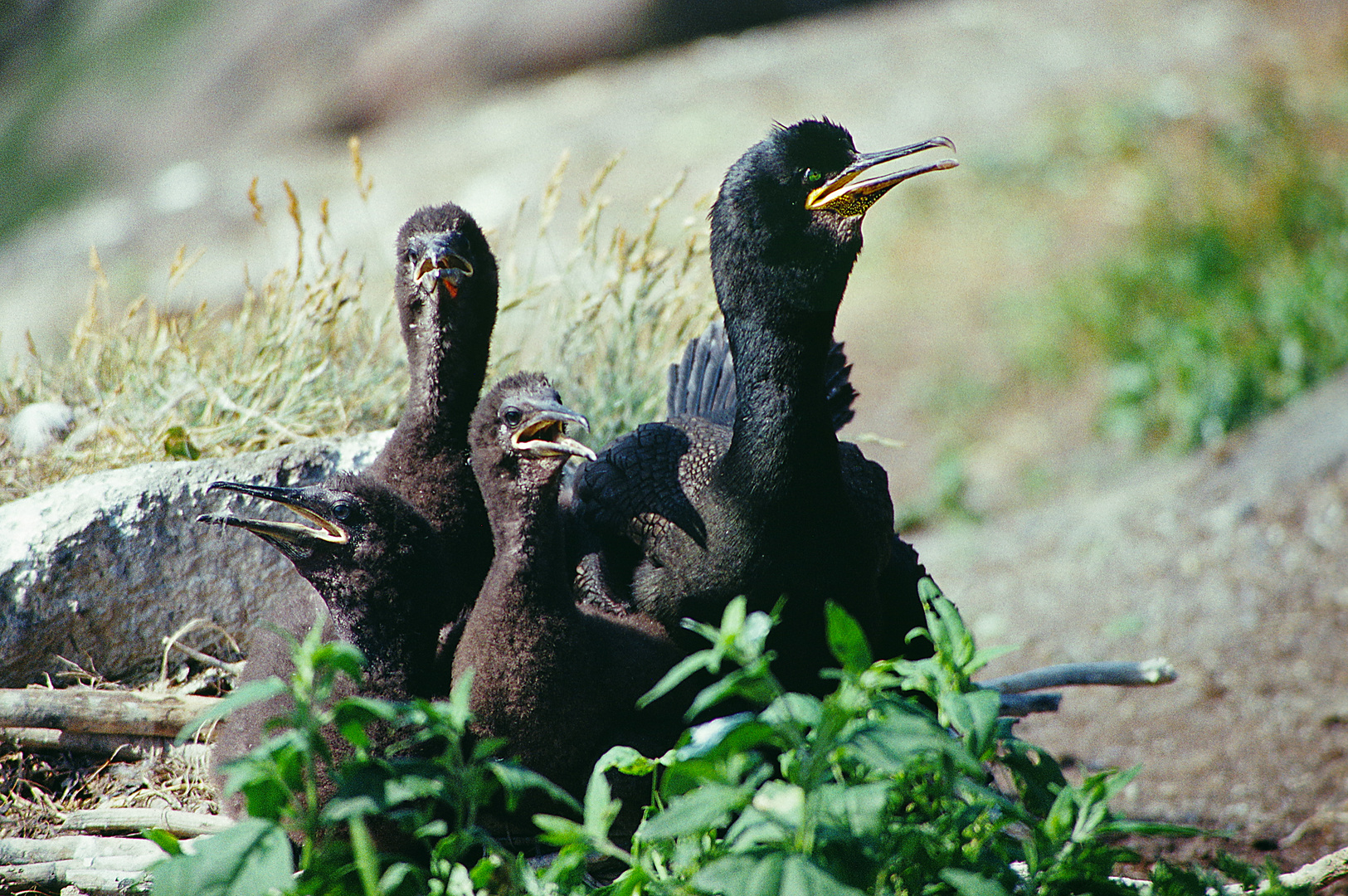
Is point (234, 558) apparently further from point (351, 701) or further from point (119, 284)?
point (119, 284)

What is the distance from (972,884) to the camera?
171 centimetres

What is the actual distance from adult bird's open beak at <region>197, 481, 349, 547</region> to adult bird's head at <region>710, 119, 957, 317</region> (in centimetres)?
116

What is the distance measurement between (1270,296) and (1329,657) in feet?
9.80

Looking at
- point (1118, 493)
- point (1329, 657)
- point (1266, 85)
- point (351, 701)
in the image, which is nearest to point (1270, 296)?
point (1118, 493)

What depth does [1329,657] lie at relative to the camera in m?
4.68

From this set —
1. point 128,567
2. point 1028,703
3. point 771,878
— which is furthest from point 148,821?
point 1028,703

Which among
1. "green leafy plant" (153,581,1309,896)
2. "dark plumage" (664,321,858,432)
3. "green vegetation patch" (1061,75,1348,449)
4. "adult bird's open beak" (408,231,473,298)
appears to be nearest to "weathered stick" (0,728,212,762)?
"green leafy plant" (153,581,1309,896)

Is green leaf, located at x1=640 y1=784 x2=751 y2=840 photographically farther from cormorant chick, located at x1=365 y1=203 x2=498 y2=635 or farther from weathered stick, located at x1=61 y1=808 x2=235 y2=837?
weathered stick, located at x1=61 y1=808 x2=235 y2=837

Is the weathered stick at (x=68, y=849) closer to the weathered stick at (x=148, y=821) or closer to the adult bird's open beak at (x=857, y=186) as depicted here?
the weathered stick at (x=148, y=821)

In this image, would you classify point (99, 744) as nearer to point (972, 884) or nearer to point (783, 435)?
point (783, 435)

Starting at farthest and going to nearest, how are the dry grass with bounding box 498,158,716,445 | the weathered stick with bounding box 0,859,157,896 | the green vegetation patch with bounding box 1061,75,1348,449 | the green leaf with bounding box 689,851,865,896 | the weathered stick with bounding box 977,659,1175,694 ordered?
the green vegetation patch with bounding box 1061,75,1348,449, the dry grass with bounding box 498,158,716,445, the weathered stick with bounding box 977,659,1175,694, the weathered stick with bounding box 0,859,157,896, the green leaf with bounding box 689,851,865,896

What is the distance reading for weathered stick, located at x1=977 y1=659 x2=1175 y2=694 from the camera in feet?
10.1

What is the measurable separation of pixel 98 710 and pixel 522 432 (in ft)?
4.57

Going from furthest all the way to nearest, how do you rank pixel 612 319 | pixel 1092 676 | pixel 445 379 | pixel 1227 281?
pixel 1227 281 → pixel 612 319 → pixel 1092 676 → pixel 445 379
